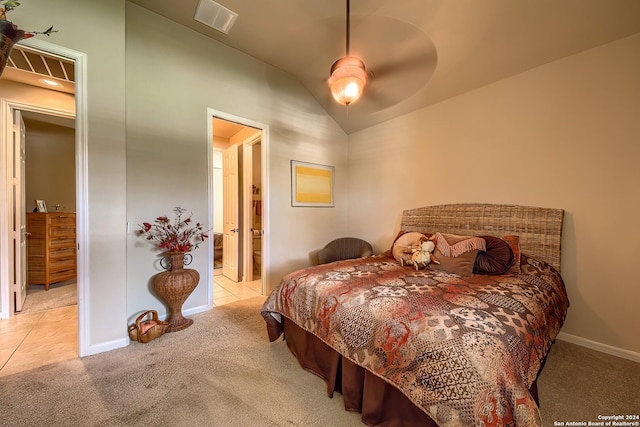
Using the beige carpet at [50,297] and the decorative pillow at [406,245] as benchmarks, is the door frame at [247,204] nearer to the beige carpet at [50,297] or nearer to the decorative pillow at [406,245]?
the beige carpet at [50,297]

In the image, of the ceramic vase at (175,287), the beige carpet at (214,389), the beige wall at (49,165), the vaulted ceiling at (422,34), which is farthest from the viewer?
the beige wall at (49,165)

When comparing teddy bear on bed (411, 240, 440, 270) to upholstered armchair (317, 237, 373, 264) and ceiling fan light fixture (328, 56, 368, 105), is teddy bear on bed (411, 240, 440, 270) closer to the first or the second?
upholstered armchair (317, 237, 373, 264)

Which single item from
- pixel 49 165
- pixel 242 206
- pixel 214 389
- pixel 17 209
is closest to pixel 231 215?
pixel 242 206

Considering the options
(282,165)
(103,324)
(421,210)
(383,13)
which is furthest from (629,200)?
(103,324)

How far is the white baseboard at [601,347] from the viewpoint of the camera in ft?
6.31

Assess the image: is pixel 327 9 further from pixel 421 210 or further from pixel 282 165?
pixel 421 210

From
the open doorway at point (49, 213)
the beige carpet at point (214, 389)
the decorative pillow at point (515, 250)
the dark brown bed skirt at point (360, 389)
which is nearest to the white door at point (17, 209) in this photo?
the open doorway at point (49, 213)

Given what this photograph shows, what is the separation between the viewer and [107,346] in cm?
204

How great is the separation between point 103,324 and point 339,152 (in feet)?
12.1

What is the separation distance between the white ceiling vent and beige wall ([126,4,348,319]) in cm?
30

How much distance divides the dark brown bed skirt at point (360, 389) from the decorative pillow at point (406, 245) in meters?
1.21

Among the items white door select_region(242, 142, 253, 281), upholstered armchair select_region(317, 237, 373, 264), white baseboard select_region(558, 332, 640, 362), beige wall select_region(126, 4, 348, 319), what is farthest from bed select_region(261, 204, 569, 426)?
white door select_region(242, 142, 253, 281)

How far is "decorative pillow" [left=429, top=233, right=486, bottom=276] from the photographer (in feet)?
6.66

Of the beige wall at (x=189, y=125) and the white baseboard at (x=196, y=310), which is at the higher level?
the beige wall at (x=189, y=125)
